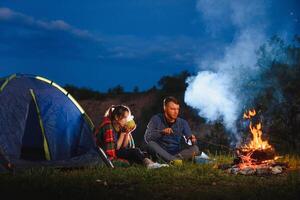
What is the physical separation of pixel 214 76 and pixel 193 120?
571 cm

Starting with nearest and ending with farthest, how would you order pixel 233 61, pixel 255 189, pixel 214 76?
pixel 255 189
pixel 214 76
pixel 233 61

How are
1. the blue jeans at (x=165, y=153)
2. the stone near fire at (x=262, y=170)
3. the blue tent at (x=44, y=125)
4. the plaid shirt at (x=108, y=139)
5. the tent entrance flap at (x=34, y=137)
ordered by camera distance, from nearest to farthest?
the stone near fire at (x=262, y=170) < the blue tent at (x=44, y=125) < the plaid shirt at (x=108, y=139) < the tent entrance flap at (x=34, y=137) < the blue jeans at (x=165, y=153)

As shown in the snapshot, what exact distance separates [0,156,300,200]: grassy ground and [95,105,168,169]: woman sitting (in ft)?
1.92

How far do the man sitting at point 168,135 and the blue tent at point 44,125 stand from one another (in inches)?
42.2

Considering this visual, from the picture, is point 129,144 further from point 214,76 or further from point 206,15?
point 206,15

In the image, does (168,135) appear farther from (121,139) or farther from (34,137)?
(34,137)

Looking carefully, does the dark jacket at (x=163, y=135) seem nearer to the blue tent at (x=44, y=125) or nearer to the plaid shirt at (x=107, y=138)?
the plaid shirt at (x=107, y=138)

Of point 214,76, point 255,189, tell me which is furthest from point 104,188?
point 214,76

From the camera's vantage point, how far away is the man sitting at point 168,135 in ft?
33.6

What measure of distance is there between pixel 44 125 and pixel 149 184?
10.5 ft

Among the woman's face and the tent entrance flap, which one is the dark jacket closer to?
the woman's face

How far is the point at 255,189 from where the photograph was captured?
23.6 feet

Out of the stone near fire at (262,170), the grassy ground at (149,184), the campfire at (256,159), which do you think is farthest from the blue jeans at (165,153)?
the stone near fire at (262,170)

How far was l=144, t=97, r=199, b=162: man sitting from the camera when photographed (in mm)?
10242
